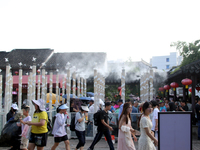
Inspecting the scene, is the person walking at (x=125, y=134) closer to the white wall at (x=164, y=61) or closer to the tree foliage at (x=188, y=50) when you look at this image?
the tree foliage at (x=188, y=50)

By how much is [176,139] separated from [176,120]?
0.92ft

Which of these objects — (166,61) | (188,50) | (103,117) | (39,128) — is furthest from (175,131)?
(166,61)

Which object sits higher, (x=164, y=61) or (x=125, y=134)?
(x=164, y=61)

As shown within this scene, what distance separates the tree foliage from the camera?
18422 mm

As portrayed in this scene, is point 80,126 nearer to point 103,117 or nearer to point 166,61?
point 103,117

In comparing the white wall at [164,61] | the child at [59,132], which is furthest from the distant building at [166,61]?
the child at [59,132]

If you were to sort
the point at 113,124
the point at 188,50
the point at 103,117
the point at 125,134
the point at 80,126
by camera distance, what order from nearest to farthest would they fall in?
the point at 125,134
the point at 80,126
the point at 103,117
the point at 113,124
the point at 188,50

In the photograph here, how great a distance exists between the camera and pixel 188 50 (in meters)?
18.9

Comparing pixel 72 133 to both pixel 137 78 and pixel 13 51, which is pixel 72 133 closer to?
pixel 137 78

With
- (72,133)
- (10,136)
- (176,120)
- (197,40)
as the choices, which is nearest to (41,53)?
(197,40)

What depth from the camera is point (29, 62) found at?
3594 cm

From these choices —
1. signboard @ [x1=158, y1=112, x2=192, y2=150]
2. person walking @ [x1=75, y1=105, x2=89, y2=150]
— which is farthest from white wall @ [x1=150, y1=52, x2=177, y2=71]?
signboard @ [x1=158, y1=112, x2=192, y2=150]

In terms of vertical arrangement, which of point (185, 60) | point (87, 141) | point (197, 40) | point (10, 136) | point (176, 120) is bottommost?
point (87, 141)

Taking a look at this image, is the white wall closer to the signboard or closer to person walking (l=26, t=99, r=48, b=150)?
person walking (l=26, t=99, r=48, b=150)
